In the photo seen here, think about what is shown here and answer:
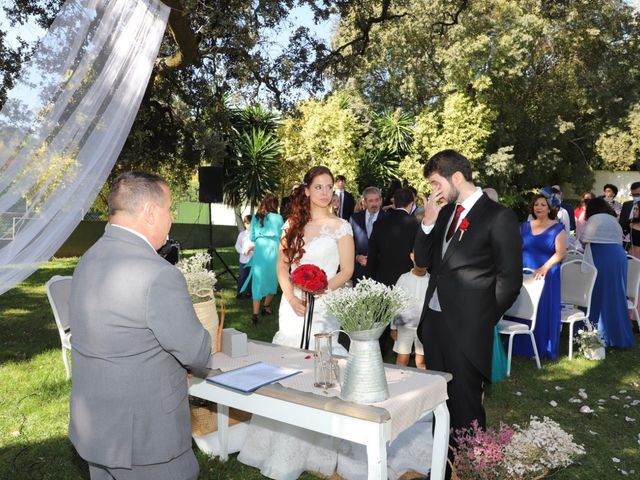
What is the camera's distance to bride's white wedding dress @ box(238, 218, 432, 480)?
11.5ft

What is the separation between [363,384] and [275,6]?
26.8 feet

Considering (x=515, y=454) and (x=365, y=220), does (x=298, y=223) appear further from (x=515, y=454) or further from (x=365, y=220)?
(x=365, y=220)

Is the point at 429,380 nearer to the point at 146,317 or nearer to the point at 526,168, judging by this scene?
the point at 146,317

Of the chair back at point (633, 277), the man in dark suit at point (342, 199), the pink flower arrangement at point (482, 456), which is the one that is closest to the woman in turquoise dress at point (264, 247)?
the man in dark suit at point (342, 199)

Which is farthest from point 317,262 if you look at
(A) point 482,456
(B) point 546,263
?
(B) point 546,263

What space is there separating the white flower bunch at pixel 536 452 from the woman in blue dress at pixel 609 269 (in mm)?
4500

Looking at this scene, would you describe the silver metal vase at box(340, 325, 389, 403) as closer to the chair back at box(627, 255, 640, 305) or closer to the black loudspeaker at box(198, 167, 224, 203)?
the chair back at box(627, 255, 640, 305)

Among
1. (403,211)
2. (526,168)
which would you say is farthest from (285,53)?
(526,168)

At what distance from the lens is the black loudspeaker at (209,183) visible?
10984 mm

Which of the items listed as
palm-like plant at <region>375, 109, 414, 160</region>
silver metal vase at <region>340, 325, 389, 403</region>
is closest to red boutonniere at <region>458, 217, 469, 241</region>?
silver metal vase at <region>340, 325, 389, 403</region>

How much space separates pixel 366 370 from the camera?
2.35 meters

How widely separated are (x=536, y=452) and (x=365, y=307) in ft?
3.93

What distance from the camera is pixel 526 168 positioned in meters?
27.2

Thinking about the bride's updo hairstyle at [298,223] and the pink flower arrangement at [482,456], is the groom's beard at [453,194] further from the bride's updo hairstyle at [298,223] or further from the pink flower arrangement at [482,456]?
the pink flower arrangement at [482,456]
